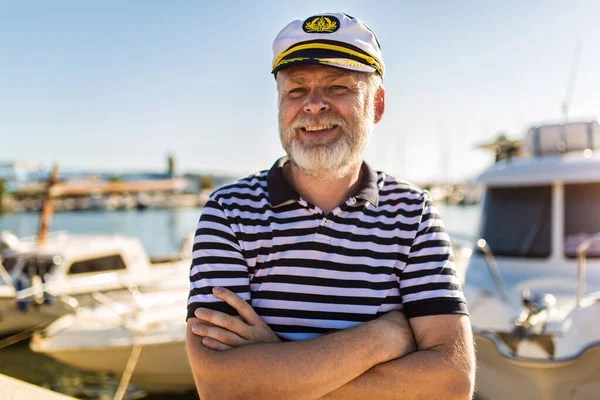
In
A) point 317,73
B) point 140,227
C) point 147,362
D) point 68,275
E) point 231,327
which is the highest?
point 317,73

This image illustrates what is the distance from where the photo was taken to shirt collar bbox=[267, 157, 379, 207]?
226 cm

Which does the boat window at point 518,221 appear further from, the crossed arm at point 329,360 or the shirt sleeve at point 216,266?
the shirt sleeve at point 216,266

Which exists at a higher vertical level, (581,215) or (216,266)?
(216,266)

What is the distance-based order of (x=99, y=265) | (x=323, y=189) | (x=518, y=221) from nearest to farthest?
(x=323, y=189) < (x=518, y=221) < (x=99, y=265)

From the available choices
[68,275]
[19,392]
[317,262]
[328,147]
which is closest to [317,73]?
[328,147]

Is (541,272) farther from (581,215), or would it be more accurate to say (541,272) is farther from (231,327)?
(231,327)

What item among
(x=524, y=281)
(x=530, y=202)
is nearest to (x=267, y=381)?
(x=524, y=281)

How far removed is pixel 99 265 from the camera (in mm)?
11742

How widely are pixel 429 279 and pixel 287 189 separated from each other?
761 millimetres

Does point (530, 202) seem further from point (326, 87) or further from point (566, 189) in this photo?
point (326, 87)

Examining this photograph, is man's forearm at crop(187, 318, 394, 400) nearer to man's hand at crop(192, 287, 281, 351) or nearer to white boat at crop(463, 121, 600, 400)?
man's hand at crop(192, 287, 281, 351)

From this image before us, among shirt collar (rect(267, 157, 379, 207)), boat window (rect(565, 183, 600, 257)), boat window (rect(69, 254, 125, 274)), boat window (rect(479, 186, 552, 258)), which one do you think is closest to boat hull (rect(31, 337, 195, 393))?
boat window (rect(69, 254, 125, 274))

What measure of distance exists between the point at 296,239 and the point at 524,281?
12.7 feet

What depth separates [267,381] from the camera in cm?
189
